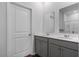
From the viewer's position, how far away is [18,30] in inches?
92.7

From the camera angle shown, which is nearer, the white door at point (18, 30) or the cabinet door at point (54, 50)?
the cabinet door at point (54, 50)

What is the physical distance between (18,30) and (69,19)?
1685 millimetres

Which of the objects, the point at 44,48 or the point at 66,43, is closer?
the point at 66,43

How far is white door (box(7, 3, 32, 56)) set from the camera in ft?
6.75

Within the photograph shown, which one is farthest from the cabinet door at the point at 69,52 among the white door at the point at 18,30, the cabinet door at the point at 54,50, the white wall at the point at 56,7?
the white door at the point at 18,30

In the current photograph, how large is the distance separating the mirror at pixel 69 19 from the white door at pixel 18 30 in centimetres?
124

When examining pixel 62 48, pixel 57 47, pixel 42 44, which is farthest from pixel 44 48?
pixel 62 48

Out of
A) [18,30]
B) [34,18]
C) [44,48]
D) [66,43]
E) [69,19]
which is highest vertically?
[34,18]

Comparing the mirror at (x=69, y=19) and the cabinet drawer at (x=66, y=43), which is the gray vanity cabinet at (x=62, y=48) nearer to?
the cabinet drawer at (x=66, y=43)

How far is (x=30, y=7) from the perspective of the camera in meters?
2.70

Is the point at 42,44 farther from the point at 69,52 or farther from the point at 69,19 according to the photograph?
the point at 69,19

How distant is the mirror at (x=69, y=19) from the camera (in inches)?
76.5

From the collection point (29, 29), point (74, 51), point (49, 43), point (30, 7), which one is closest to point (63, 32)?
point (49, 43)

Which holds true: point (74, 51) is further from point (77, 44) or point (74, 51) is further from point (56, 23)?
point (56, 23)
